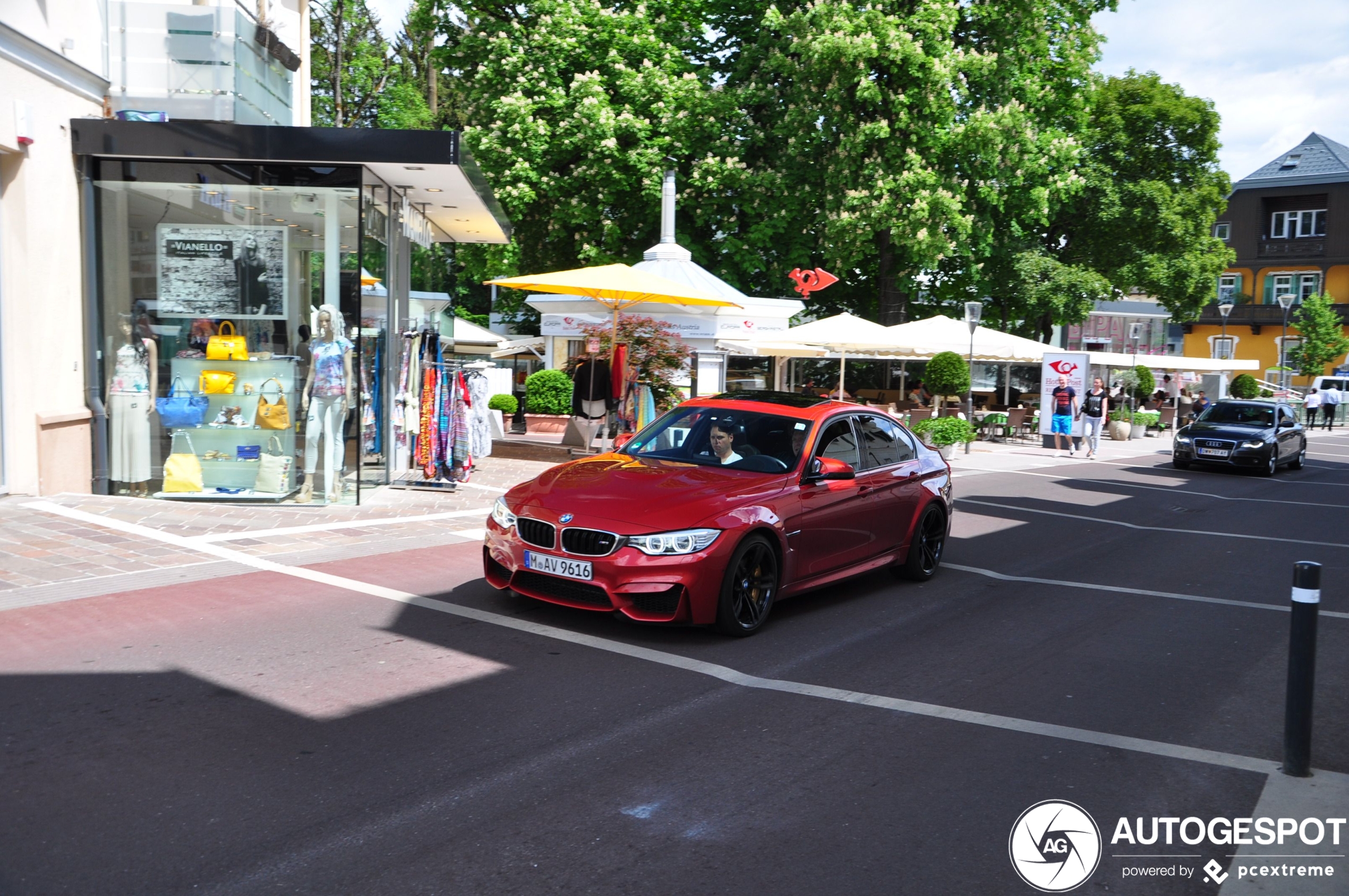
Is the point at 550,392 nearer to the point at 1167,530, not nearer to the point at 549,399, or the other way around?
the point at 549,399

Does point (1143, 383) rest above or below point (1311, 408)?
above

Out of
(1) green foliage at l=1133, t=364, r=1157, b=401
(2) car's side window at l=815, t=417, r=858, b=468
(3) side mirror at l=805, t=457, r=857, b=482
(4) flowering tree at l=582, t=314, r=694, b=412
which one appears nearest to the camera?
(3) side mirror at l=805, t=457, r=857, b=482

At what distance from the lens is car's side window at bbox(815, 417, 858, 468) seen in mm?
8180

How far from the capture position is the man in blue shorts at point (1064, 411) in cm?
2594

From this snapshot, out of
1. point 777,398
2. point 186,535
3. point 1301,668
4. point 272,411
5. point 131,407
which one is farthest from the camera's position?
point 272,411

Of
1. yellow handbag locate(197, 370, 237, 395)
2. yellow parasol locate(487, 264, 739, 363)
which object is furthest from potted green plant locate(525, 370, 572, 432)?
yellow handbag locate(197, 370, 237, 395)

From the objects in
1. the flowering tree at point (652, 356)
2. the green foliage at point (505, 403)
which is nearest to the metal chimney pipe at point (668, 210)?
the green foliage at point (505, 403)

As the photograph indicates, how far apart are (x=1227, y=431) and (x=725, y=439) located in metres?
17.8

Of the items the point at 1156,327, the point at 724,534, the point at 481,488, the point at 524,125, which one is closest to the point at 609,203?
the point at 524,125

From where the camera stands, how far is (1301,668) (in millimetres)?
4742

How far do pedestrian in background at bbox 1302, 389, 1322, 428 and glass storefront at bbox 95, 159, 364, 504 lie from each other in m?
42.9

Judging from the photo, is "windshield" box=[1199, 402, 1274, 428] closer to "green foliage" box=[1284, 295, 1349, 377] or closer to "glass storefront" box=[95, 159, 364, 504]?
"glass storefront" box=[95, 159, 364, 504]

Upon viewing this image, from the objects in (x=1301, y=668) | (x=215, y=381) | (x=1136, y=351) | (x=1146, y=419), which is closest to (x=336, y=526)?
(x=215, y=381)

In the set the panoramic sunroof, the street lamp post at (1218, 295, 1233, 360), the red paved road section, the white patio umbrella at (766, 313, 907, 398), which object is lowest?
the red paved road section
